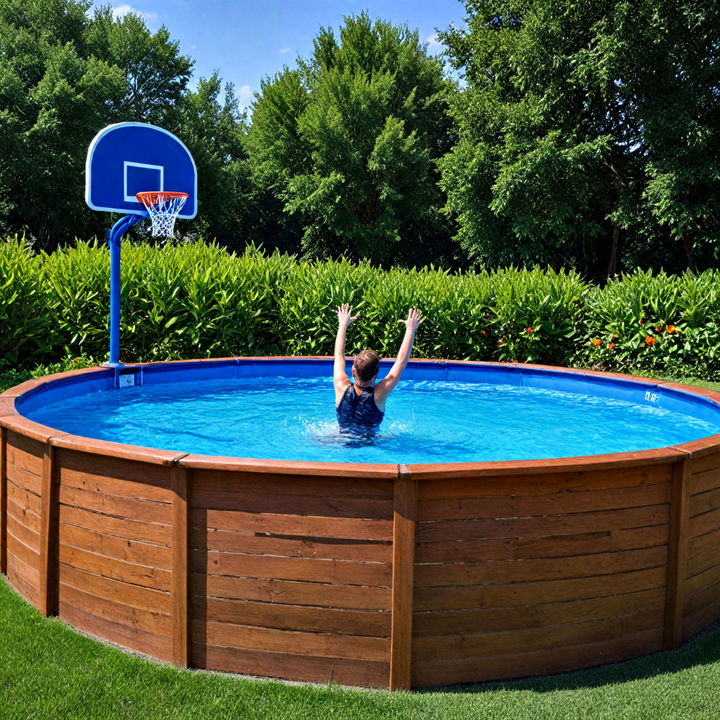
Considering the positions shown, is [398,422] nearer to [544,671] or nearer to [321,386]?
[321,386]

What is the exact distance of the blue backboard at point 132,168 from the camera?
10094 mm

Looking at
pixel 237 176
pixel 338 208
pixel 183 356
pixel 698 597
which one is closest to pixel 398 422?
pixel 698 597

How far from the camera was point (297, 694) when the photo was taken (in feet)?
10.9

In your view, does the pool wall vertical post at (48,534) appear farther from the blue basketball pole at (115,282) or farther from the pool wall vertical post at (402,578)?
the blue basketball pole at (115,282)

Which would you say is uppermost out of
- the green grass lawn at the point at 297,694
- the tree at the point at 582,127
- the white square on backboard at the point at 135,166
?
the tree at the point at 582,127

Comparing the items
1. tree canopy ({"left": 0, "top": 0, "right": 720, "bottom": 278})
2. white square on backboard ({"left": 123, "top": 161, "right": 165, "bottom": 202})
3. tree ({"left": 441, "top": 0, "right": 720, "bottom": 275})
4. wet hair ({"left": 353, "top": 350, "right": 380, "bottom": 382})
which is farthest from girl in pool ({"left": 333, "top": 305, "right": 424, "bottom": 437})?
tree ({"left": 441, "top": 0, "right": 720, "bottom": 275})

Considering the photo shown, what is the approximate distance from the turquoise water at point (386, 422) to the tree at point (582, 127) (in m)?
16.4

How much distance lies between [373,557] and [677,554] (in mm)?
1701

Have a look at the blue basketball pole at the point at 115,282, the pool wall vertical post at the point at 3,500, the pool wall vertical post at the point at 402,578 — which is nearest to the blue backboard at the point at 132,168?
the blue basketball pole at the point at 115,282

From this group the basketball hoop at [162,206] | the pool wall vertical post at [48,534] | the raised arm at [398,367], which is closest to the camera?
the pool wall vertical post at [48,534]

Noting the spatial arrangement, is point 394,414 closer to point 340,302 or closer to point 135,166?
point 340,302

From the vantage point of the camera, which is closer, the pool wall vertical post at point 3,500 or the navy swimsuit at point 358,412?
the pool wall vertical post at point 3,500

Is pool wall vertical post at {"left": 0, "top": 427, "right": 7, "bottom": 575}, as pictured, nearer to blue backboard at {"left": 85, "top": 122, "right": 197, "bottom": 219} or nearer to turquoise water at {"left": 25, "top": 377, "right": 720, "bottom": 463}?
turquoise water at {"left": 25, "top": 377, "right": 720, "bottom": 463}

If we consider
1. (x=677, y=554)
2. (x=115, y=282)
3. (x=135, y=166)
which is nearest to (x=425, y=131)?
(x=135, y=166)
